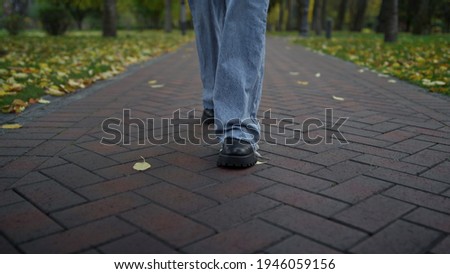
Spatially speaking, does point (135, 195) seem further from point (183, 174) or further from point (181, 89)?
point (181, 89)

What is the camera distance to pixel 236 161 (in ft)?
7.43

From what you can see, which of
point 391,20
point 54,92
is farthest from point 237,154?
point 391,20

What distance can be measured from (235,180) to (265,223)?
0.48 metres

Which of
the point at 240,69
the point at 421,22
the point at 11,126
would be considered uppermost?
the point at 421,22

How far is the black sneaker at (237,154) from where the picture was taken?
227 centimetres

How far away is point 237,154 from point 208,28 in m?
0.88

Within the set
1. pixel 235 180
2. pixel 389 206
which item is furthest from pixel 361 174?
pixel 235 180

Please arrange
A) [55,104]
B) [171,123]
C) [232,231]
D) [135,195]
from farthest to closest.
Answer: [55,104], [171,123], [135,195], [232,231]

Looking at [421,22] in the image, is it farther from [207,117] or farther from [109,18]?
[207,117]

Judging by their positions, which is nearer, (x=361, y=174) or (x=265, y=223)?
(x=265, y=223)

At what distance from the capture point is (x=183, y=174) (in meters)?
2.22

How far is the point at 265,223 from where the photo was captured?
168cm

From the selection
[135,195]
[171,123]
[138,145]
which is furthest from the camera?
[171,123]

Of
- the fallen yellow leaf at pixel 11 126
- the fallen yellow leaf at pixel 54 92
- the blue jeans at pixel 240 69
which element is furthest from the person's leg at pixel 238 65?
the fallen yellow leaf at pixel 54 92
